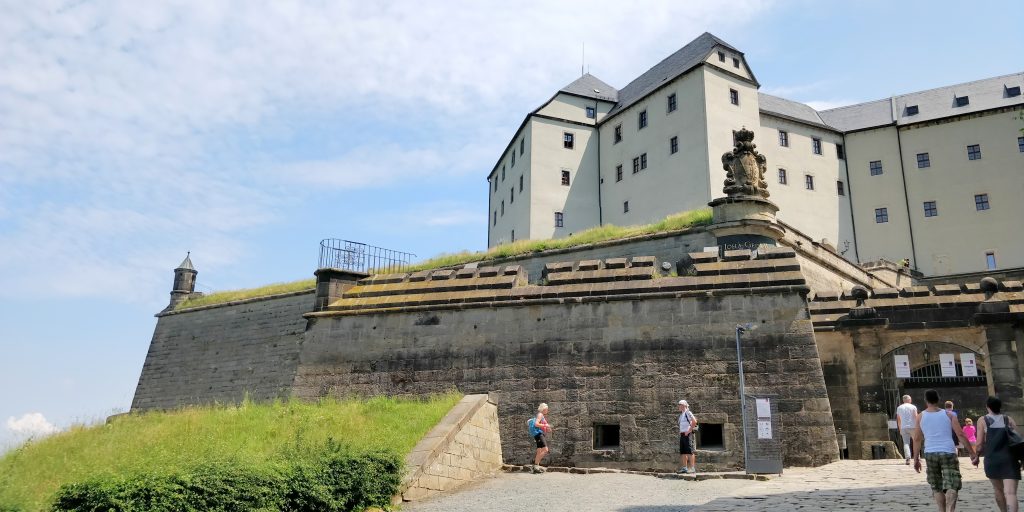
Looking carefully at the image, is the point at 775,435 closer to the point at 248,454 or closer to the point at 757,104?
the point at 248,454

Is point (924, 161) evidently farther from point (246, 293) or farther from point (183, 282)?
point (183, 282)

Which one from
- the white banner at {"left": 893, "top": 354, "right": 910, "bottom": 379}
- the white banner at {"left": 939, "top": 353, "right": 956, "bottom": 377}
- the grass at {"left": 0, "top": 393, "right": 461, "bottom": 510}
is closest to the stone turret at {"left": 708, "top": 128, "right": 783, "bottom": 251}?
the white banner at {"left": 893, "top": 354, "right": 910, "bottom": 379}

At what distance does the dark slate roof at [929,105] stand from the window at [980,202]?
18.4 feet

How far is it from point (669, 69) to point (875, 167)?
1538 centimetres

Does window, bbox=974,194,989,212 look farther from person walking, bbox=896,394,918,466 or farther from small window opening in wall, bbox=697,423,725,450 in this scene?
small window opening in wall, bbox=697,423,725,450

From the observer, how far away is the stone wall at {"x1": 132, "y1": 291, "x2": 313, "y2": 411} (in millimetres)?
32344

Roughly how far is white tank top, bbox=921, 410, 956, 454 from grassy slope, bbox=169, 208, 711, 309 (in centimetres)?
1787

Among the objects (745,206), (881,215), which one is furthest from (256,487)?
(881,215)

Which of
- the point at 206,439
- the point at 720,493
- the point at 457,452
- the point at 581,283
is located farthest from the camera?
the point at 581,283

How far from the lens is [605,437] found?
14930mm

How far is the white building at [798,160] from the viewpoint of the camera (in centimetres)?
4234

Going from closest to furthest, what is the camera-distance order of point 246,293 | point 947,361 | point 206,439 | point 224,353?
point 206,439, point 947,361, point 224,353, point 246,293

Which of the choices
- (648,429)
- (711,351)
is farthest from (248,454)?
(711,351)

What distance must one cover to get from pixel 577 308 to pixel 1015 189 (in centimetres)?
4008
